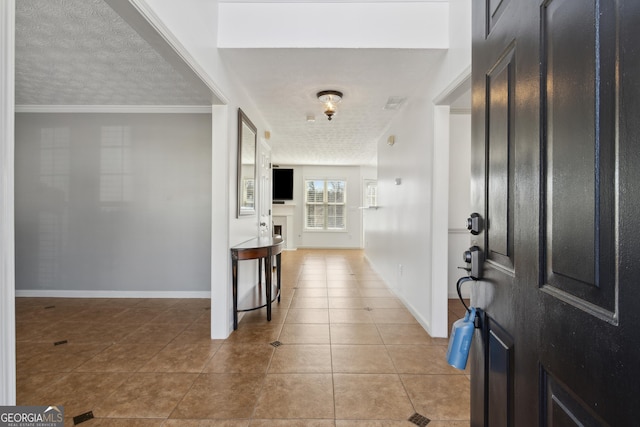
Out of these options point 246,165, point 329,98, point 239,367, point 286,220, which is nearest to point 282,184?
point 286,220

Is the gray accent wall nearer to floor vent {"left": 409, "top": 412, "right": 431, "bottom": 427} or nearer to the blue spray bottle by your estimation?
floor vent {"left": 409, "top": 412, "right": 431, "bottom": 427}

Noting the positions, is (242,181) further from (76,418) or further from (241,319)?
(76,418)

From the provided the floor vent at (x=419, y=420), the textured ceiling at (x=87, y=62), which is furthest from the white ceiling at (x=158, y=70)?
the floor vent at (x=419, y=420)

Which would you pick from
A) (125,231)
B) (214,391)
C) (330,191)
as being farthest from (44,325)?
(330,191)

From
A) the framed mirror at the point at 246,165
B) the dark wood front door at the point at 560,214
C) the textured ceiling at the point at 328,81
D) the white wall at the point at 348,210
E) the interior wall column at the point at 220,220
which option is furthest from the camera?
the white wall at the point at 348,210

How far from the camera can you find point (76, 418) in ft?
5.40

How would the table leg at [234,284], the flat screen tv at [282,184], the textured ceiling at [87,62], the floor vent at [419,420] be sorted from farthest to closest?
the flat screen tv at [282,184]
the table leg at [234,284]
the textured ceiling at [87,62]
the floor vent at [419,420]

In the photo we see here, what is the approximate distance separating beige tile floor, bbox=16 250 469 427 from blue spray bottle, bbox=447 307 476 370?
3.05 feet

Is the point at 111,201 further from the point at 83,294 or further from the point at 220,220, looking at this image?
the point at 220,220

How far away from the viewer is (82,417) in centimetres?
165

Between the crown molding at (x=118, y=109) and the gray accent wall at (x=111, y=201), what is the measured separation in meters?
0.05

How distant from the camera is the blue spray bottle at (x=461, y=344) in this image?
3.08 feet

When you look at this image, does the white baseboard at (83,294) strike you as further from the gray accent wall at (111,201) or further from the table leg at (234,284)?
the table leg at (234,284)

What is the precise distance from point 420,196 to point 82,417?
2956mm
